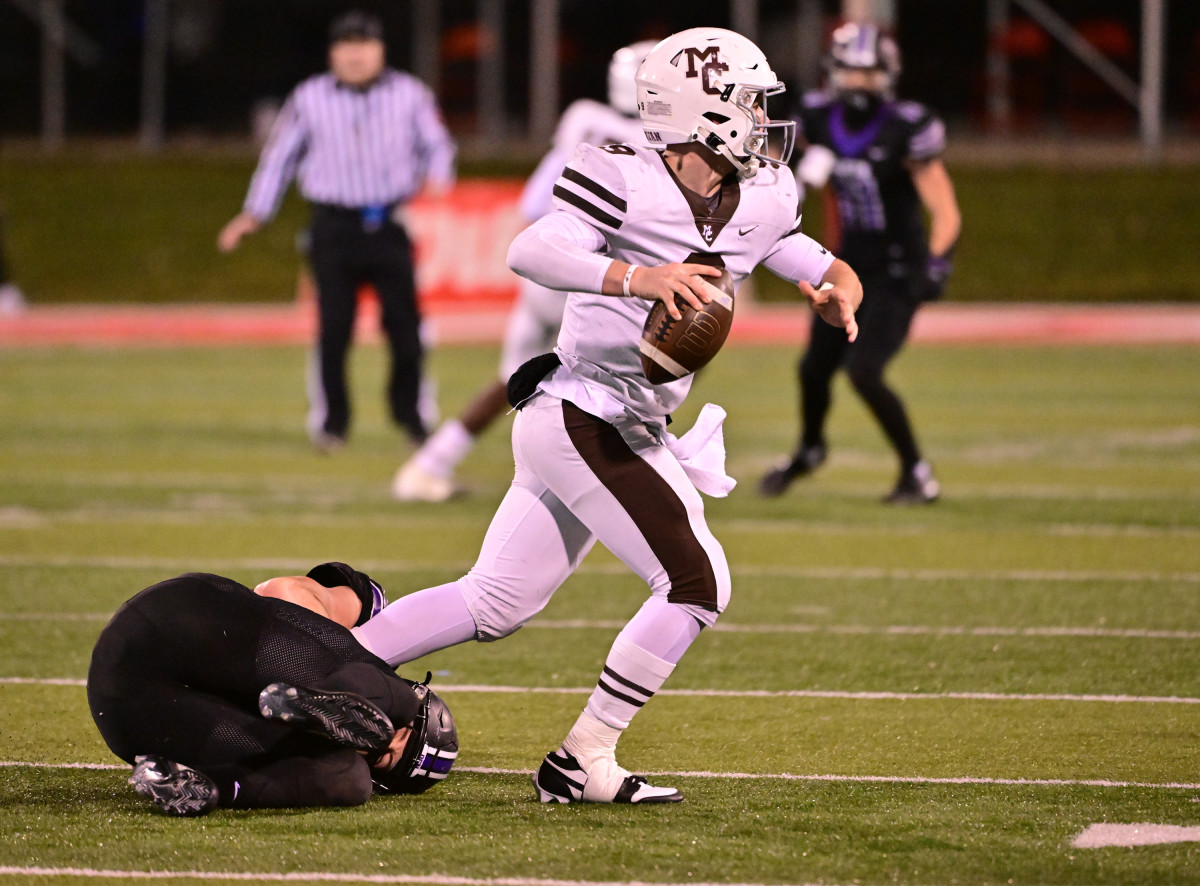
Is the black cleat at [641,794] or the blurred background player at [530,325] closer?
the black cleat at [641,794]

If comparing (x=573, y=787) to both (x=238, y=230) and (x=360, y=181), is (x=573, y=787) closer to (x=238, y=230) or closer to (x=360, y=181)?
(x=238, y=230)

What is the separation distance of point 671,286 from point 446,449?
463cm

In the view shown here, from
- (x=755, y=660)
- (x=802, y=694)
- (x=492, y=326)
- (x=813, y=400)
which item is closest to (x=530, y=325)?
(x=813, y=400)

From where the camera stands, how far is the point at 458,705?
191 inches

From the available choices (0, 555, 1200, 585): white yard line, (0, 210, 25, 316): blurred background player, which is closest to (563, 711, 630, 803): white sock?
(0, 555, 1200, 585): white yard line

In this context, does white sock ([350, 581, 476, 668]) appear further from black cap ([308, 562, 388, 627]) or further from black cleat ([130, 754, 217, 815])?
black cleat ([130, 754, 217, 815])

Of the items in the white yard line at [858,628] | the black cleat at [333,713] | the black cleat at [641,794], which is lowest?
the white yard line at [858,628]

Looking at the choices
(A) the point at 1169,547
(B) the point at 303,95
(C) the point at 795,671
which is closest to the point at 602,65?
(B) the point at 303,95

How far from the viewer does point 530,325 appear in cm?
805

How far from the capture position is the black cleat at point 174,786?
3713 millimetres

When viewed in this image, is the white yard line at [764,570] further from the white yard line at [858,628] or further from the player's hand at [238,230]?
the player's hand at [238,230]

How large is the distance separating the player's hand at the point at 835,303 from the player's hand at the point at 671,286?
0.42 metres

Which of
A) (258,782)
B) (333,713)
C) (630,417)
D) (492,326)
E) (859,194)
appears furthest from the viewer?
(492,326)

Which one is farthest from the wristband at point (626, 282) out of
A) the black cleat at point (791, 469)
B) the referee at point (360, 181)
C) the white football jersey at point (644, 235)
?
the referee at point (360, 181)
